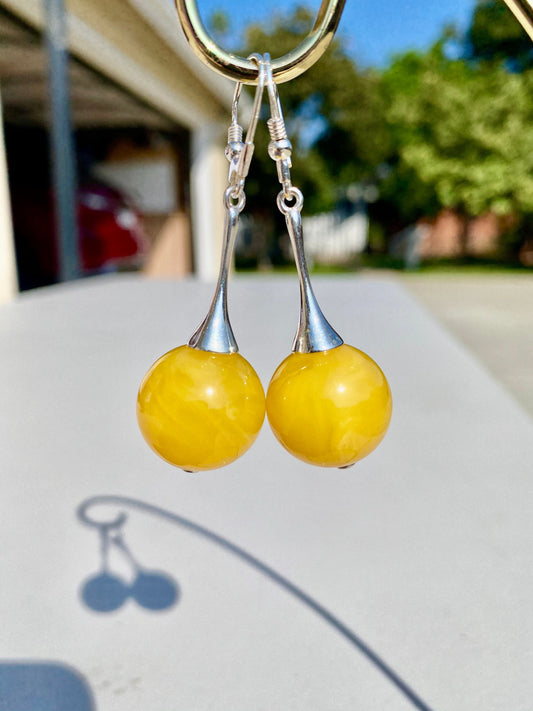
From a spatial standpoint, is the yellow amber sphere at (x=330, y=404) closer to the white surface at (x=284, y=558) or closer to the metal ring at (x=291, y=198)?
the metal ring at (x=291, y=198)

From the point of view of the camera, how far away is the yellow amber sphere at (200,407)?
643 millimetres

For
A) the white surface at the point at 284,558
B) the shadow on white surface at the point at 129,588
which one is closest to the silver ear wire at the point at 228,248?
the white surface at the point at 284,558

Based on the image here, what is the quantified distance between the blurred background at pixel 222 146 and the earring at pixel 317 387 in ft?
12.3

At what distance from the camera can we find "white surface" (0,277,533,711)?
1051 millimetres

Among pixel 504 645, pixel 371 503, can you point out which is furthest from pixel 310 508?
pixel 504 645

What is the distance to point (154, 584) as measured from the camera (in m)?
1.30

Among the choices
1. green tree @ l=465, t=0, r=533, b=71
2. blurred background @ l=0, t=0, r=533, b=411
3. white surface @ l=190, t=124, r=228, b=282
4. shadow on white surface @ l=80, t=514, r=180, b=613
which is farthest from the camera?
green tree @ l=465, t=0, r=533, b=71

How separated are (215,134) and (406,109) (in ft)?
29.6

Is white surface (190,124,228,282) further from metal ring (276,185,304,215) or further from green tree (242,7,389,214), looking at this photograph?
metal ring (276,185,304,215)

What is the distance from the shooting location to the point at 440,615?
120 cm

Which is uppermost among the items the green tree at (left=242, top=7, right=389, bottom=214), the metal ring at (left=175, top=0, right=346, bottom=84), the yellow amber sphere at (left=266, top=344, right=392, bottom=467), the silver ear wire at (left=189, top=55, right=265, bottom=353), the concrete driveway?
the green tree at (left=242, top=7, right=389, bottom=214)

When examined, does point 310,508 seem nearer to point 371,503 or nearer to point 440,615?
point 371,503

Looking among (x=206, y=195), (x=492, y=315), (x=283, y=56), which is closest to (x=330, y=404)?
(x=283, y=56)

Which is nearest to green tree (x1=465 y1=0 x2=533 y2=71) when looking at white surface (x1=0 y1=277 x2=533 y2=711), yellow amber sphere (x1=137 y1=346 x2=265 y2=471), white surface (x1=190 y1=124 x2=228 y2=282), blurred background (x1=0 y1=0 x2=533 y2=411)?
blurred background (x1=0 y1=0 x2=533 y2=411)
